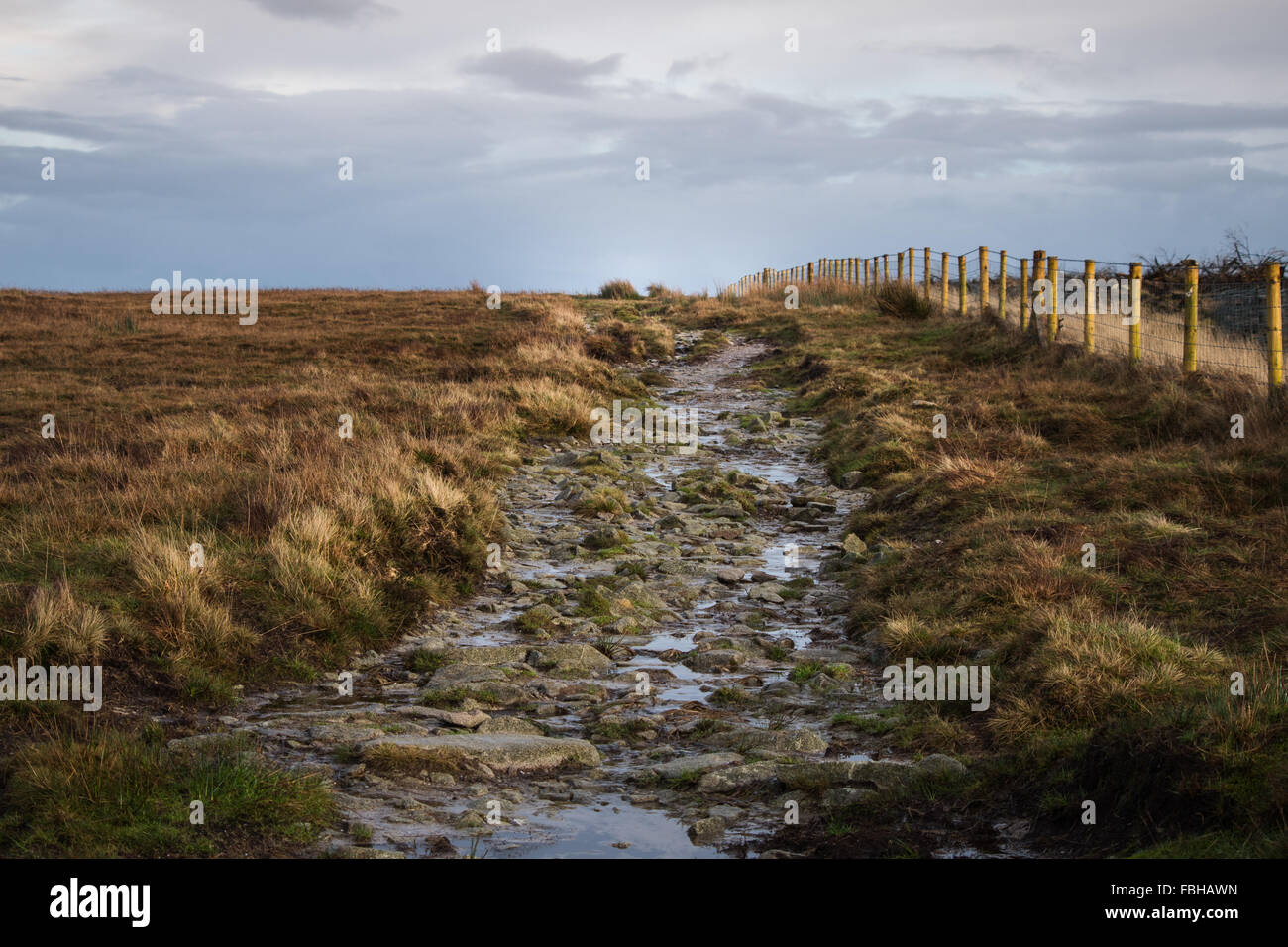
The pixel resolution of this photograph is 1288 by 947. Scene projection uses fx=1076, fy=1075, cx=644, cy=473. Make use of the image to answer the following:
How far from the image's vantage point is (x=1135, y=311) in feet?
46.8

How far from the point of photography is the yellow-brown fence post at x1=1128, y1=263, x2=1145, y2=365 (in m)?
14.2

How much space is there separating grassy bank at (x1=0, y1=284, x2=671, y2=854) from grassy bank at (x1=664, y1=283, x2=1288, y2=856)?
315 cm

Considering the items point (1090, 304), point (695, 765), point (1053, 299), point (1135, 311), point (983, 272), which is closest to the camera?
point (695, 765)

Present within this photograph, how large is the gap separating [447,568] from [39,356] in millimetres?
17294

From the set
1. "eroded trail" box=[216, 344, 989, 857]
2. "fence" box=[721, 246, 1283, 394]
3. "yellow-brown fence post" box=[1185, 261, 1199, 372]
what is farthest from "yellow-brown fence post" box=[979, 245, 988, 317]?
"eroded trail" box=[216, 344, 989, 857]

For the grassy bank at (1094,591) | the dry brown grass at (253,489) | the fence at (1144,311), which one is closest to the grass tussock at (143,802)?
the dry brown grass at (253,489)

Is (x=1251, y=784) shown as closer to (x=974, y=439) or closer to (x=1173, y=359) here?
(x=974, y=439)

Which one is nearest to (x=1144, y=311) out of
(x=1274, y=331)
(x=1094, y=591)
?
(x=1274, y=331)

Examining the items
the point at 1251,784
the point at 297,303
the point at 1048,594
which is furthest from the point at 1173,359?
the point at 297,303

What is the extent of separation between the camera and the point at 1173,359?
14.0 m

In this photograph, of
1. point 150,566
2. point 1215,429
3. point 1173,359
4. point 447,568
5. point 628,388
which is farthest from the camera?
point 628,388

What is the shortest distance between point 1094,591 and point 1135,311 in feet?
28.4

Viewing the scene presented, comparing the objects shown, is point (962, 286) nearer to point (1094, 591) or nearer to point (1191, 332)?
point (1191, 332)

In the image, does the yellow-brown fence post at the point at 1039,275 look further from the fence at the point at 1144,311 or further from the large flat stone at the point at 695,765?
the large flat stone at the point at 695,765
